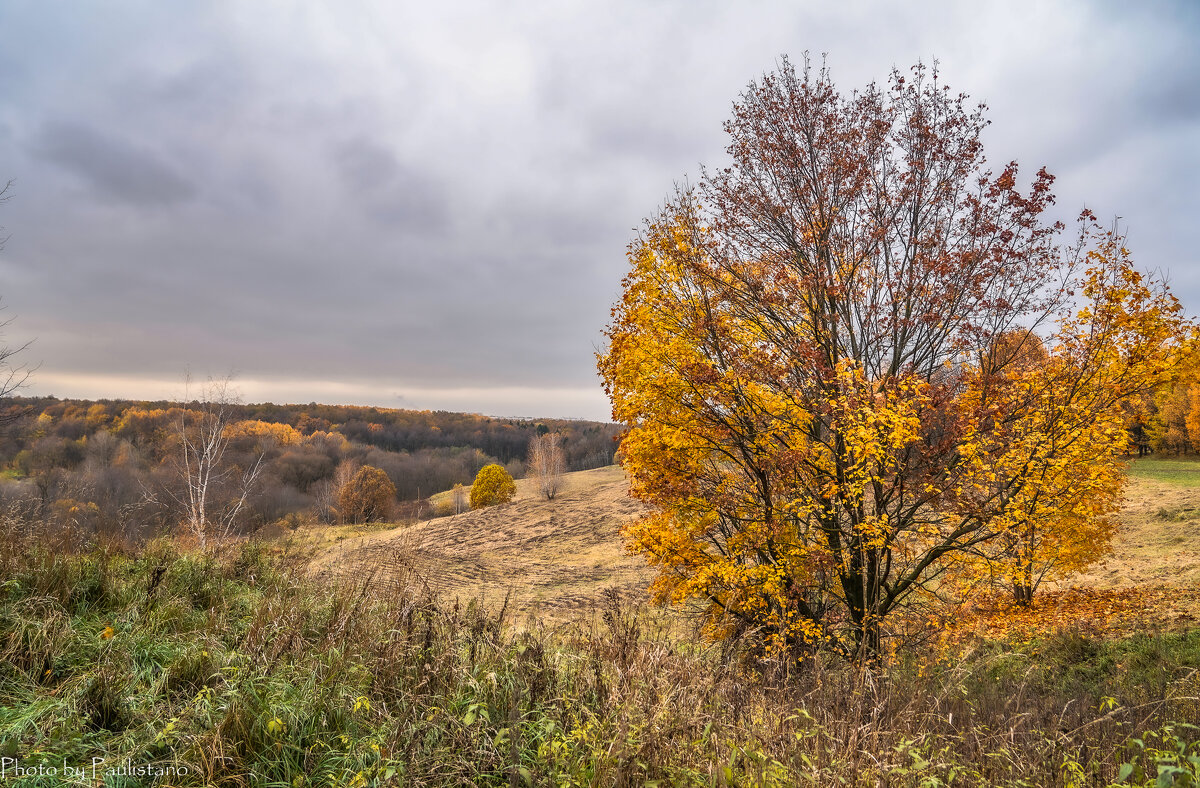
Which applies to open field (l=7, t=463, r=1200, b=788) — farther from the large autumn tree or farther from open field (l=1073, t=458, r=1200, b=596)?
open field (l=1073, t=458, r=1200, b=596)

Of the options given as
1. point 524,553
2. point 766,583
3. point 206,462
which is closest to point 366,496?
point 524,553

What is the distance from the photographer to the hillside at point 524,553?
7121 mm

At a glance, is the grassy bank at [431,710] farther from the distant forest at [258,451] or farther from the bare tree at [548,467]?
the bare tree at [548,467]

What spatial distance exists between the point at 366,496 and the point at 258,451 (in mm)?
9640

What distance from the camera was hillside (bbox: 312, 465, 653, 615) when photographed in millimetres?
7121

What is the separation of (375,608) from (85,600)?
9.60 ft

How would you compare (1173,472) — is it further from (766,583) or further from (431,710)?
(431,710)

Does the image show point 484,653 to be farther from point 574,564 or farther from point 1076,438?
point 574,564

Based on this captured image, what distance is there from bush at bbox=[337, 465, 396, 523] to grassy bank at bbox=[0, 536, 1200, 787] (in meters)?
40.2

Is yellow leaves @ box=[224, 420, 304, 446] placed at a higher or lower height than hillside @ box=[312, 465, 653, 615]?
higher

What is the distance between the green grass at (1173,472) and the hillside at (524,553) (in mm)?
28652

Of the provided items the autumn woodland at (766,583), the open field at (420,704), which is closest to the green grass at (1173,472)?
the autumn woodland at (766,583)

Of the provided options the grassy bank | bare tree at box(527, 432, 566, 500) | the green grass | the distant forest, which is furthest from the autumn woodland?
bare tree at box(527, 432, 566, 500)

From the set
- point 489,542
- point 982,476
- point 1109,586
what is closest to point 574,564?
point 489,542
